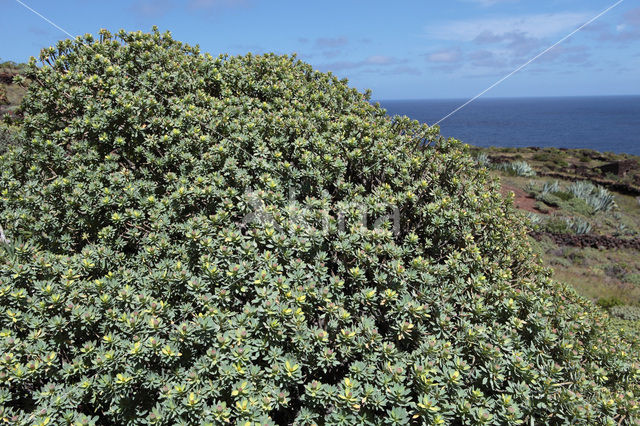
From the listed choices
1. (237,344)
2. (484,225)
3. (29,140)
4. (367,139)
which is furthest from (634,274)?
(29,140)

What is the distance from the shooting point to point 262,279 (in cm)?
326

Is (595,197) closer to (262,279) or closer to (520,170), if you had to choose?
(520,170)

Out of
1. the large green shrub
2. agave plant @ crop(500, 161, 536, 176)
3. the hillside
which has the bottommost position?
the hillside

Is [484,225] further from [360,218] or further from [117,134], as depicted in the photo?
[117,134]

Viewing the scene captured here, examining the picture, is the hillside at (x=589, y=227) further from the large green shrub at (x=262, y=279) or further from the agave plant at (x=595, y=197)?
the large green shrub at (x=262, y=279)

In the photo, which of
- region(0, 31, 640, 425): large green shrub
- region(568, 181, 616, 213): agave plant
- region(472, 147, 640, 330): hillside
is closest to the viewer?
region(0, 31, 640, 425): large green shrub

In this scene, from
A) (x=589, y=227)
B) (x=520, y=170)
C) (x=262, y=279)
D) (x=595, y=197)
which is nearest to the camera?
(x=262, y=279)

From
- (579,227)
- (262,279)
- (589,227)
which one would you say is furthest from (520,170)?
(262,279)

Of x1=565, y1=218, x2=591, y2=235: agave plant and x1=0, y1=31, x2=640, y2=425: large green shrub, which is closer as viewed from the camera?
x1=0, y1=31, x2=640, y2=425: large green shrub

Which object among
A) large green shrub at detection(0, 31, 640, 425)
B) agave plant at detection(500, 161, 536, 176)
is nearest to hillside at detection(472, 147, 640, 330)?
agave plant at detection(500, 161, 536, 176)

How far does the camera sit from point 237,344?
2971 millimetres

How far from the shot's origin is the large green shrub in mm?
3008

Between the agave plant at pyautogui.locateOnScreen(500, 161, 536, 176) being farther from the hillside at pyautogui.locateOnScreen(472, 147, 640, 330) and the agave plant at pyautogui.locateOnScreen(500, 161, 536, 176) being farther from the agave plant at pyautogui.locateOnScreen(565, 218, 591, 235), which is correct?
the agave plant at pyautogui.locateOnScreen(565, 218, 591, 235)

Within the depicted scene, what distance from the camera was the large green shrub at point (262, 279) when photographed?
3.01 meters
